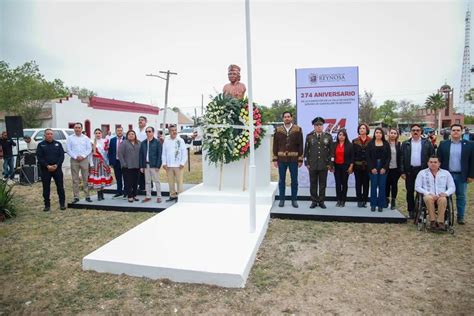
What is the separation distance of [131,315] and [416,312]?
2633mm

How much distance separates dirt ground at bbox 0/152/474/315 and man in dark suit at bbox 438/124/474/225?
673 mm

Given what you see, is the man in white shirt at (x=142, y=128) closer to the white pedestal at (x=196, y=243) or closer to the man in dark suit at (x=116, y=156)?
the man in dark suit at (x=116, y=156)

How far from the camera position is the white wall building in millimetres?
23625

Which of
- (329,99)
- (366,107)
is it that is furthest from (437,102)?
(329,99)

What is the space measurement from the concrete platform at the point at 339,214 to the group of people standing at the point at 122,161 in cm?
237

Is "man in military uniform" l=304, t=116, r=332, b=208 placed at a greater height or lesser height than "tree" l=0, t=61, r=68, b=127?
lesser

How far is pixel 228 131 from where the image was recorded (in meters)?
6.85

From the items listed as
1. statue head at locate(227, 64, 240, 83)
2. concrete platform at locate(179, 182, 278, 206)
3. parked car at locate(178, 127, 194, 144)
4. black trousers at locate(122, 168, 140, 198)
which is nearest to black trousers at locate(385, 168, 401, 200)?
concrete platform at locate(179, 182, 278, 206)

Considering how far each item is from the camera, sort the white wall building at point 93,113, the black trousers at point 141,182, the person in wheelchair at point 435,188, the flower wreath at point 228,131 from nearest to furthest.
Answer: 1. the person in wheelchair at point 435,188
2. the flower wreath at point 228,131
3. the black trousers at point 141,182
4. the white wall building at point 93,113

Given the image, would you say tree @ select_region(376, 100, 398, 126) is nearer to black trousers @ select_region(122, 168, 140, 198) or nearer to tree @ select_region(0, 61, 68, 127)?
tree @ select_region(0, 61, 68, 127)

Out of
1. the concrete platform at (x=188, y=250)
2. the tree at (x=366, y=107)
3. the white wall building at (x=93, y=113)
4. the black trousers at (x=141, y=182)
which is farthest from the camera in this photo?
the tree at (x=366, y=107)

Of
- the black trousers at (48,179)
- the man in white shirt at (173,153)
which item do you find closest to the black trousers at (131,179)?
the man in white shirt at (173,153)

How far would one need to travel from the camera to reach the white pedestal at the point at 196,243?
12.2 ft

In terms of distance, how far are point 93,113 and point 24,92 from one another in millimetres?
5001
